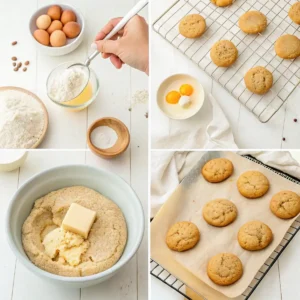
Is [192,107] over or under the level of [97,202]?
over

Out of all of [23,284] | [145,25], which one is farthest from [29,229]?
[145,25]

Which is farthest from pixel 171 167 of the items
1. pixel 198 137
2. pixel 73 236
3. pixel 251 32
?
pixel 251 32

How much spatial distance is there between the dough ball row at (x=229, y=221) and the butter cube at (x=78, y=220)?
0.38 ft

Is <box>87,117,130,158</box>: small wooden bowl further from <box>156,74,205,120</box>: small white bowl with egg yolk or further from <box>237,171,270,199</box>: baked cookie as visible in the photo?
<box>237,171,270,199</box>: baked cookie

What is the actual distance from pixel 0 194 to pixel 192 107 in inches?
12.0

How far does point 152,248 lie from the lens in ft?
2.06

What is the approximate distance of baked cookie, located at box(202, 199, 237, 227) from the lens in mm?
655

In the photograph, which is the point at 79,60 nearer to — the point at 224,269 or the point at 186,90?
the point at 186,90

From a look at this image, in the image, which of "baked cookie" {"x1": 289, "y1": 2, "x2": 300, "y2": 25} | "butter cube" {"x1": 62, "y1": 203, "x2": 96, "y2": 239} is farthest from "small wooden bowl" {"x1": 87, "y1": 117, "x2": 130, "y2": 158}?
"baked cookie" {"x1": 289, "y1": 2, "x2": 300, "y2": 25}

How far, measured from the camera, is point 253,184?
→ 0.68 metres

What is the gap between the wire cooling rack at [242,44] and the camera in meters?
0.71

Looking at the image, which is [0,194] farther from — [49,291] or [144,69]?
[144,69]

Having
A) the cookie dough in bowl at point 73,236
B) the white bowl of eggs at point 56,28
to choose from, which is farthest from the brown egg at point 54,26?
the cookie dough in bowl at point 73,236

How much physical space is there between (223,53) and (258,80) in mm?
71
